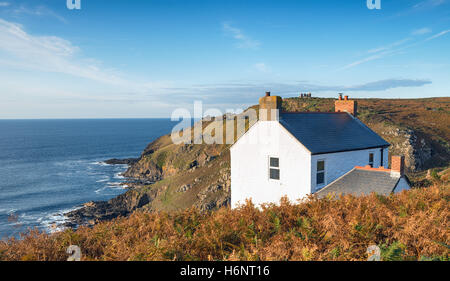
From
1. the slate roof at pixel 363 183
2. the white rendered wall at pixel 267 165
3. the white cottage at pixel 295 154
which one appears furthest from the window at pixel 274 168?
the slate roof at pixel 363 183

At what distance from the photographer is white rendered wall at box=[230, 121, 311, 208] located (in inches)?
675

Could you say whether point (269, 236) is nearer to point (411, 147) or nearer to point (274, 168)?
point (274, 168)

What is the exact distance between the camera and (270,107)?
1855cm

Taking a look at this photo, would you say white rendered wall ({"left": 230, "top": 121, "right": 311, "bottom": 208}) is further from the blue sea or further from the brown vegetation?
the blue sea

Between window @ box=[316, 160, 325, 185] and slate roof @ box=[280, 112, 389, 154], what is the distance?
0.70m

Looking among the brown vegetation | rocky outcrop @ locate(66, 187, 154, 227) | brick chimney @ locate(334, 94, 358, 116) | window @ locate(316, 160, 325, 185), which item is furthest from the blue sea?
brick chimney @ locate(334, 94, 358, 116)

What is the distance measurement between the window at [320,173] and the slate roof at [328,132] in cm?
70

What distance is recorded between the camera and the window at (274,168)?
18.4m

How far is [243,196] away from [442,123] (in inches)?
2334

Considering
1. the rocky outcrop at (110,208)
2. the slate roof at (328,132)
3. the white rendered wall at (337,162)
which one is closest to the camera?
the white rendered wall at (337,162)

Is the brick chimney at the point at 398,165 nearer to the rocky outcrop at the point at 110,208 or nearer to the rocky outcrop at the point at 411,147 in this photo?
the rocky outcrop at the point at 411,147

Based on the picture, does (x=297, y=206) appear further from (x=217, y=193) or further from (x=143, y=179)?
(x=143, y=179)

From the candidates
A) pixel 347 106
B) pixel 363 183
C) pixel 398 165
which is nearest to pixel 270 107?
pixel 363 183

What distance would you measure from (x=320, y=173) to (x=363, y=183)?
8.32ft
